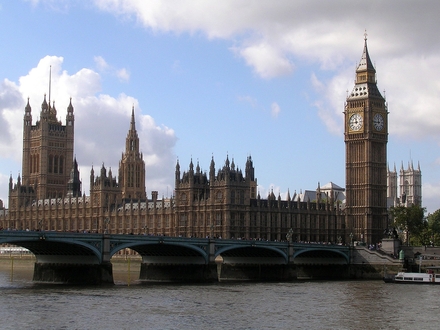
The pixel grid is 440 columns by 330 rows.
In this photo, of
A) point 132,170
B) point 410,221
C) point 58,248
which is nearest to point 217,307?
point 58,248

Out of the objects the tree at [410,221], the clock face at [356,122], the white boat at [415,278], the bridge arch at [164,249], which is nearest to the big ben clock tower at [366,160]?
the clock face at [356,122]

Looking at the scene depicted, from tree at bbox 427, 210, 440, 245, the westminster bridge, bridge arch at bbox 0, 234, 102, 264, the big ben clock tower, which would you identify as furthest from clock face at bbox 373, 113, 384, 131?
bridge arch at bbox 0, 234, 102, 264

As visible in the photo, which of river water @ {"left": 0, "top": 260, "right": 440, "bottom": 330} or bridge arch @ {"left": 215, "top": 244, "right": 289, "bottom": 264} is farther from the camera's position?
bridge arch @ {"left": 215, "top": 244, "right": 289, "bottom": 264}

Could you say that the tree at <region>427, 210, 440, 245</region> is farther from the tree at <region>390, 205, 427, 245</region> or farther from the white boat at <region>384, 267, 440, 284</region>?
the white boat at <region>384, 267, 440, 284</region>

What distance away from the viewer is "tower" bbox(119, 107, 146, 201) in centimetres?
18125

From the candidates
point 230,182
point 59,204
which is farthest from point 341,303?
point 59,204

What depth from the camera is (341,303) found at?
71188 millimetres

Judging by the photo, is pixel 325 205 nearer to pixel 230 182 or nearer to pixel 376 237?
pixel 376 237

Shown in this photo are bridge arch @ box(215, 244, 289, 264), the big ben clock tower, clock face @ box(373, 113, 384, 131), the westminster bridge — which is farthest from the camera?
clock face @ box(373, 113, 384, 131)

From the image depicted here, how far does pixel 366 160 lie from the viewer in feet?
488

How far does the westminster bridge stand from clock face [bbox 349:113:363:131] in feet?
140

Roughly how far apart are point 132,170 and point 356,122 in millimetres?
51015

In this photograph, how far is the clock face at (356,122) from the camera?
149625 mm

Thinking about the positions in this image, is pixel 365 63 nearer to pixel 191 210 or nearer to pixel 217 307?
pixel 191 210
